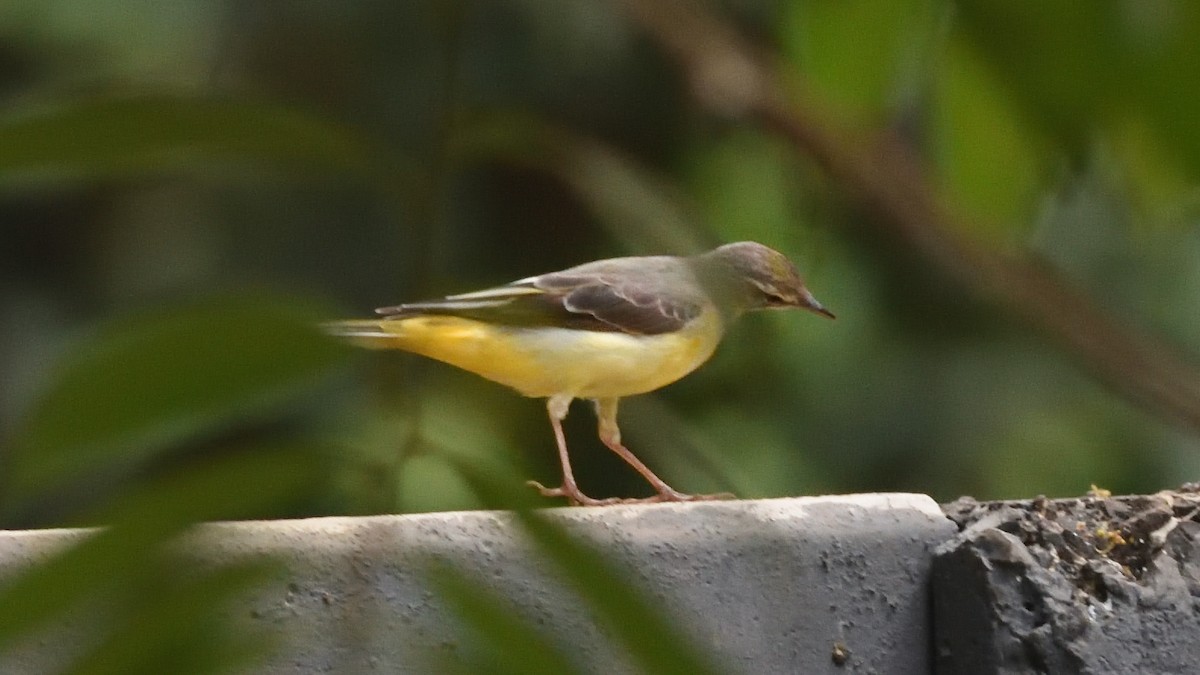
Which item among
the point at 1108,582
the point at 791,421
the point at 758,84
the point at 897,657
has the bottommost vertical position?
the point at 791,421

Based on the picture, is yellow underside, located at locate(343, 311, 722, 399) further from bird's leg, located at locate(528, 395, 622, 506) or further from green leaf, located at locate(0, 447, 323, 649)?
green leaf, located at locate(0, 447, 323, 649)

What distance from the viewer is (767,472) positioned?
3582mm

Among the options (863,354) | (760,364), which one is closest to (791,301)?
(760,364)

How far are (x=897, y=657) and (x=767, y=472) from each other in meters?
1.90

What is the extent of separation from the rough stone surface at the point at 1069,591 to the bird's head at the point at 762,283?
63 cm

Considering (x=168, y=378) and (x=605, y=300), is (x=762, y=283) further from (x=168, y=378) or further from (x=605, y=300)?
(x=168, y=378)

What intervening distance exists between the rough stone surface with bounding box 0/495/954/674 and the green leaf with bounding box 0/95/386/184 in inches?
33.5

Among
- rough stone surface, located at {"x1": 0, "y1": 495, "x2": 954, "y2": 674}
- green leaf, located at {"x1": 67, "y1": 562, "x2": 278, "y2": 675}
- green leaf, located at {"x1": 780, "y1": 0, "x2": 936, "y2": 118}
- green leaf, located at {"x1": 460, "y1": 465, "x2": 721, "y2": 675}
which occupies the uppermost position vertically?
green leaf, located at {"x1": 780, "y1": 0, "x2": 936, "y2": 118}

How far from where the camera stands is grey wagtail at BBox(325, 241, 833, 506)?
91.0 inches

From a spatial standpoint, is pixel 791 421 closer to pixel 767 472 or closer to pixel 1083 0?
pixel 767 472

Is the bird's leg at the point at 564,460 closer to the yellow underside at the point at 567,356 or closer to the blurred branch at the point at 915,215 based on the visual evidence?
the yellow underside at the point at 567,356

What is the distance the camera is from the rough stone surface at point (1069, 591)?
159 cm

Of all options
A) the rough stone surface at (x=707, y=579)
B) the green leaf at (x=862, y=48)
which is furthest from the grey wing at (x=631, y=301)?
the green leaf at (x=862, y=48)

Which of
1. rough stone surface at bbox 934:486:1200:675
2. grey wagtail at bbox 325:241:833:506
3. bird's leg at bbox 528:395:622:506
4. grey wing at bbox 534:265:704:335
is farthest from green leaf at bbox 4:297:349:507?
grey wing at bbox 534:265:704:335
